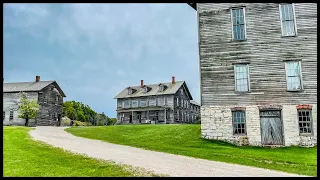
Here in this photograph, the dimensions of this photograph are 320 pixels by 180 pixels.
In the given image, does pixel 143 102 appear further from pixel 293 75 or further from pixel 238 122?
pixel 293 75

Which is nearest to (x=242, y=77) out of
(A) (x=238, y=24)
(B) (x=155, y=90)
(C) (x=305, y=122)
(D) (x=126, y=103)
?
(A) (x=238, y=24)

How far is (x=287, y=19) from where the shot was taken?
1892 centimetres

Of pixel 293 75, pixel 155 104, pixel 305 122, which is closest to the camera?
pixel 305 122

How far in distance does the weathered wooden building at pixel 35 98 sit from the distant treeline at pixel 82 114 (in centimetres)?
1232

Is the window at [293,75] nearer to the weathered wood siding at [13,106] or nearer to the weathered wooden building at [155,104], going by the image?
the weathered wooden building at [155,104]

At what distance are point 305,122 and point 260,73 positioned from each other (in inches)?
152

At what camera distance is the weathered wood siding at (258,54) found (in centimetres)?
1822

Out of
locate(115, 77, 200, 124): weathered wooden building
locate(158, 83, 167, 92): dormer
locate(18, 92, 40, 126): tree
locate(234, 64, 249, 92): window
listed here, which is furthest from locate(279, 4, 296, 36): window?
locate(18, 92, 40, 126): tree

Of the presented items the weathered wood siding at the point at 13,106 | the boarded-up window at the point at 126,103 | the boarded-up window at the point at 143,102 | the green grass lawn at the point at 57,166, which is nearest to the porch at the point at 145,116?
the boarded-up window at the point at 126,103

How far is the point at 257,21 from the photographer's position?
1919cm

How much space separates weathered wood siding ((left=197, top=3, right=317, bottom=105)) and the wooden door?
846mm

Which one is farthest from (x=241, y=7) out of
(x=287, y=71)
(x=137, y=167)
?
(x=137, y=167)

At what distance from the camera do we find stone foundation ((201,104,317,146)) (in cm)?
1759

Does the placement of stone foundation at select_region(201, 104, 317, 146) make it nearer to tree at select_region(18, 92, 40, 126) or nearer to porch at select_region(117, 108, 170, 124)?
porch at select_region(117, 108, 170, 124)
